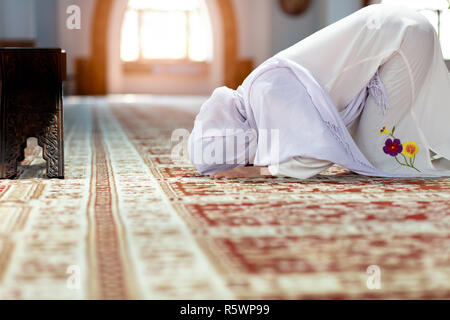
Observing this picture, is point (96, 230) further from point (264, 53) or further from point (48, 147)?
point (264, 53)

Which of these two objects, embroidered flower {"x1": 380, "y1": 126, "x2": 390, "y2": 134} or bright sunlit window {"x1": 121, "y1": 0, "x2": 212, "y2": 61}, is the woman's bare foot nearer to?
embroidered flower {"x1": 380, "y1": 126, "x2": 390, "y2": 134}

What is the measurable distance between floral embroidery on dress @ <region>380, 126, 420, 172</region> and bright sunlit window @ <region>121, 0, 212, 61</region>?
15.2 meters

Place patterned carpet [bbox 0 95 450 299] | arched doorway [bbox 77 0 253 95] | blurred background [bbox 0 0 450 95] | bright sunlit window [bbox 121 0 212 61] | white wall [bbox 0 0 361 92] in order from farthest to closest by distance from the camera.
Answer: bright sunlit window [bbox 121 0 212 61]
arched doorway [bbox 77 0 253 95]
blurred background [bbox 0 0 450 95]
white wall [bbox 0 0 361 92]
patterned carpet [bbox 0 95 450 299]

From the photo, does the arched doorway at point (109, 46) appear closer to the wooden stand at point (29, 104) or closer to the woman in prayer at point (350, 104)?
the woman in prayer at point (350, 104)

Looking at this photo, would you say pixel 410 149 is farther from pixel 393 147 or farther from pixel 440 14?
pixel 440 14

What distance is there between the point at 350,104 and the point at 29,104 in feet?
5.21

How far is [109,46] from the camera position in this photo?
17.8m

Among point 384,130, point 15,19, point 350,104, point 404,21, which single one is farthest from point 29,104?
point 15,19

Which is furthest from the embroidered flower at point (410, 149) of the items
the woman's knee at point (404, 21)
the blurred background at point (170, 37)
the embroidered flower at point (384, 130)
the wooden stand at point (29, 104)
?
the blurred background at point (170, 37)

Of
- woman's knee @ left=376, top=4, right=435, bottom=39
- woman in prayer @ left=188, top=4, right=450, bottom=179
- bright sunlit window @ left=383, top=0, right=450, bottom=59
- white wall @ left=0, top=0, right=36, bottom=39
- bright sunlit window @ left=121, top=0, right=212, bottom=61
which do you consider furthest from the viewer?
bright sunlit window @ left=121, top=0, right=212, bottom=61

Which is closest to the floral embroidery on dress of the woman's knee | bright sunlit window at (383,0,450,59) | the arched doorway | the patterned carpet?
the patterned carpet

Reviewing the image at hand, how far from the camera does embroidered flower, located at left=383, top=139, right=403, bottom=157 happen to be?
3754mm

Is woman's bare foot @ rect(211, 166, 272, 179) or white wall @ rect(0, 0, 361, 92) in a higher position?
white wall @ rect(0, 0, 361, 92)
